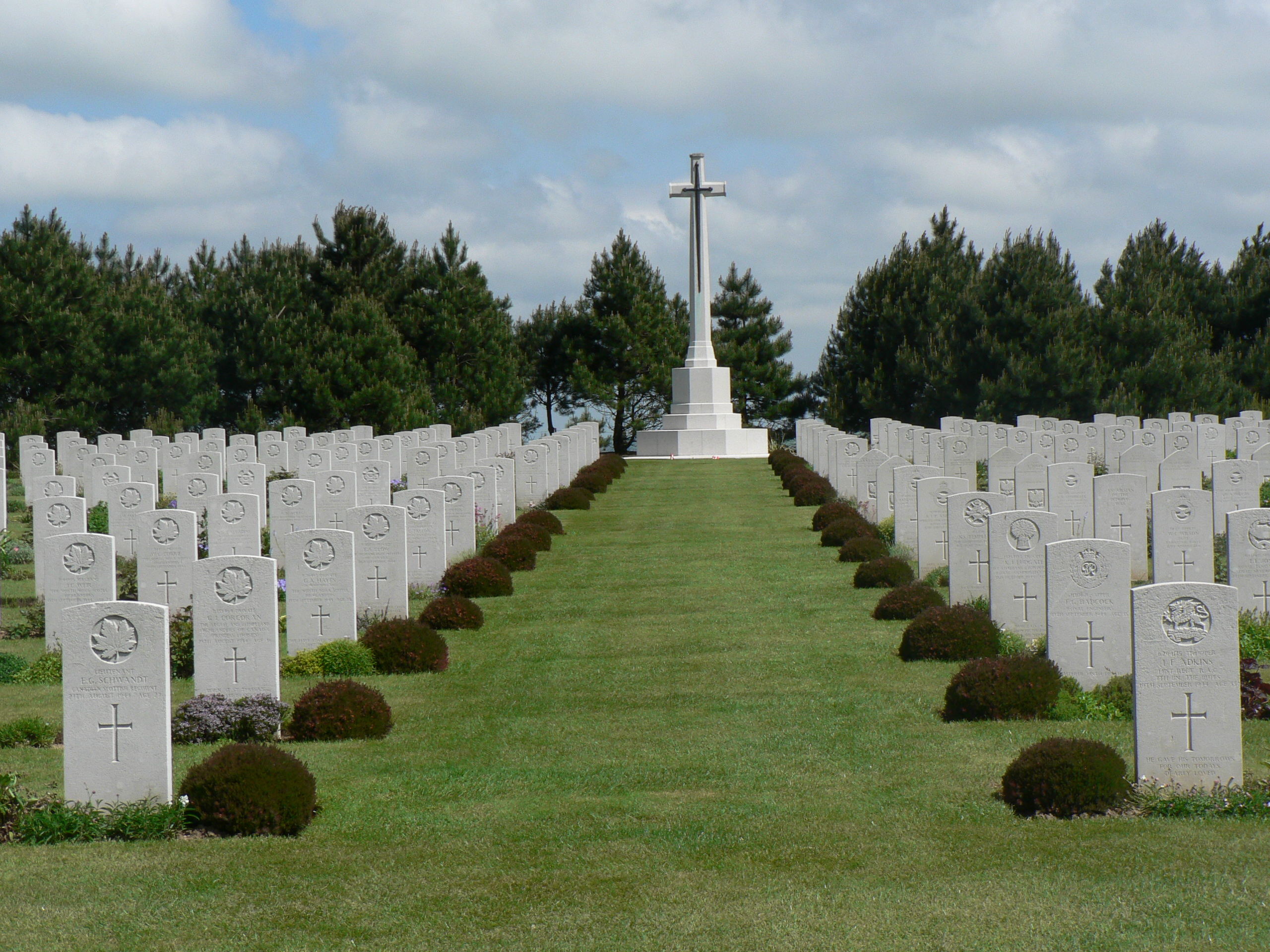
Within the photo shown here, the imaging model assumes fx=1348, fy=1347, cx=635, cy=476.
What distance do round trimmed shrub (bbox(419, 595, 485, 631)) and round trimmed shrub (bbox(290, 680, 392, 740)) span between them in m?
4.61

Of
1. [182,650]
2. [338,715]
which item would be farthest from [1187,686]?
[182,650]

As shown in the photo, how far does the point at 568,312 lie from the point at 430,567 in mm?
46825

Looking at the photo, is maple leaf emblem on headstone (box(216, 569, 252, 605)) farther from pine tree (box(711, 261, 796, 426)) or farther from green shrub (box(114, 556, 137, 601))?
pine tree (box(711, 261, 796, 426))

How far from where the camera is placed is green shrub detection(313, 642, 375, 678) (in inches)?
494

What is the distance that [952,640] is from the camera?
12.6 m

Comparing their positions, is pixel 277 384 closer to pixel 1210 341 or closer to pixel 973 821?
pixel 1210 341

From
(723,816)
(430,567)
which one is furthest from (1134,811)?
(430,567)

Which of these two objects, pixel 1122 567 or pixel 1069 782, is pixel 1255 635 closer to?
pixel 1122 567

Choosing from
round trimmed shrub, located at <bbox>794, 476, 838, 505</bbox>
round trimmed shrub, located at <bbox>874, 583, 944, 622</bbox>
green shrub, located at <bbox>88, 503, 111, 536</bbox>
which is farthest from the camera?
round trimmed shrub, located at <bbox>794, 476, 838, 505</bbox>

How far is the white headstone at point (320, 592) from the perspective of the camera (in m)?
12.7

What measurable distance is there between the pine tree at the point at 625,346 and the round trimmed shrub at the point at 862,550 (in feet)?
135

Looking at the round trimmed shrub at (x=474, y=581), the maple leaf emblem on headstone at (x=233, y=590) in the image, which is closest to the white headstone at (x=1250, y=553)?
the round trimmed shrub at (x=474, y=581)

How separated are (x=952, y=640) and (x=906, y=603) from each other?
2.13m

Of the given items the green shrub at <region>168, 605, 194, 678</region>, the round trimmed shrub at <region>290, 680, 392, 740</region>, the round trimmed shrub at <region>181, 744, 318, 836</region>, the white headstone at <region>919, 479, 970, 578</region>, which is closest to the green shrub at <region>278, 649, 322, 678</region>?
the green shrub at <region>168, 605, 194, 678</region>
